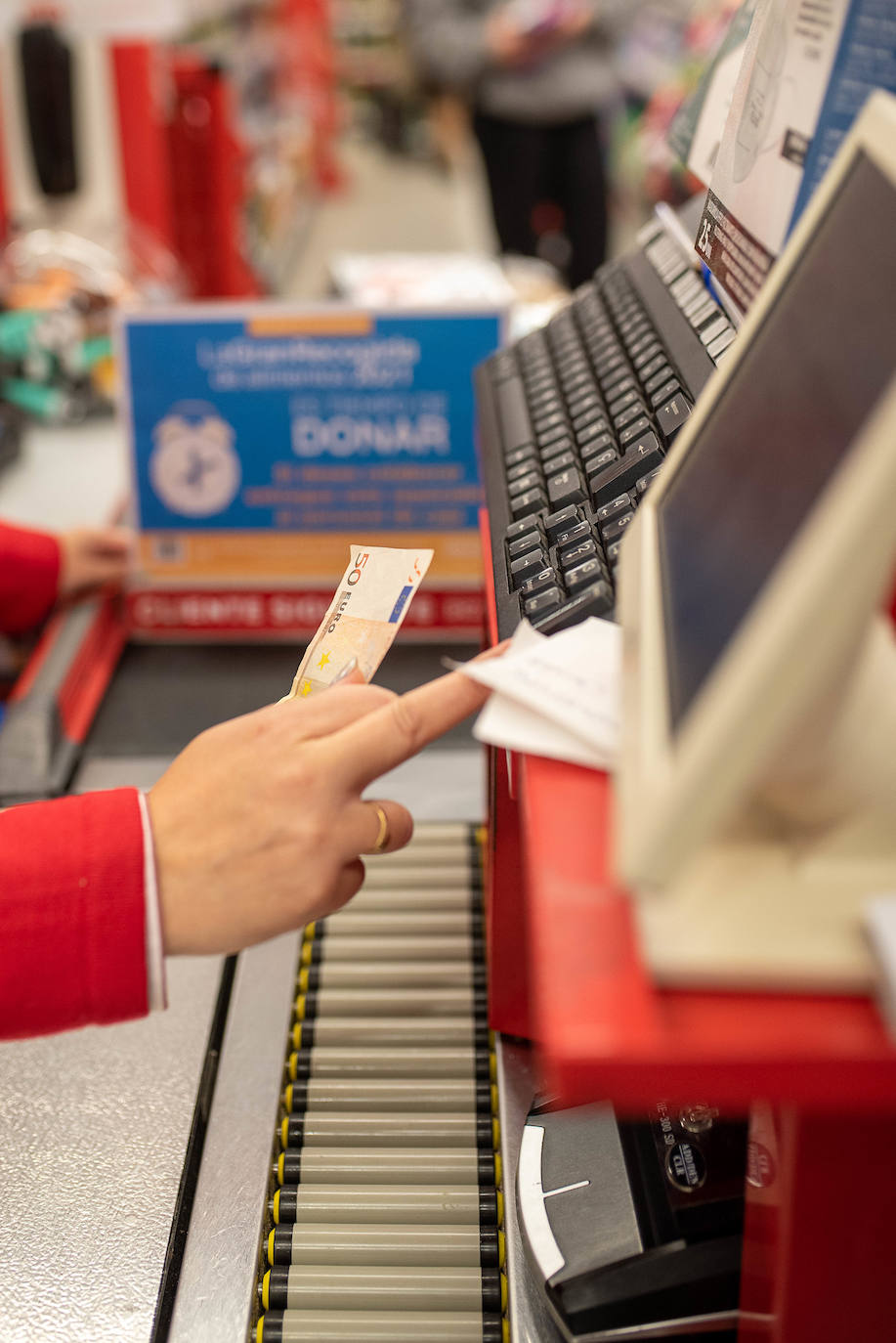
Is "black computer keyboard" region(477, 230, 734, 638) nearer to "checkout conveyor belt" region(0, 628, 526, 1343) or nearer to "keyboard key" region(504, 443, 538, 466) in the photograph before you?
"keyboard key" region(504, 443, 538, 466)

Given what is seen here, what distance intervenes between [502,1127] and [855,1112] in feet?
1.11

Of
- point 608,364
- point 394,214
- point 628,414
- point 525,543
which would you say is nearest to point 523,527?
point 525,543

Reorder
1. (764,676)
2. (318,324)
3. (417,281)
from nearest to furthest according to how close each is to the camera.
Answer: (764,676) < (318,324) < (417,281)

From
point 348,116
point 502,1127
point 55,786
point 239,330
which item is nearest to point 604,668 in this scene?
point 502,1127

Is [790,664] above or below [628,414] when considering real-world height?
below

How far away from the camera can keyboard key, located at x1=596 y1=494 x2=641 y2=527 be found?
65cm

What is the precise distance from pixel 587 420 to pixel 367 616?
10.1 inches

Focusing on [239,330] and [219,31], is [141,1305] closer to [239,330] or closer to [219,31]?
[239,330]

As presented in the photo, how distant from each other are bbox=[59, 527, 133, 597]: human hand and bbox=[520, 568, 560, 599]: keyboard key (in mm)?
810

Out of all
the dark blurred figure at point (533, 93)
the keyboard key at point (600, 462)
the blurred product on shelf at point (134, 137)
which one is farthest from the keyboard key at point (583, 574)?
the dark blurred figure at point (533, 93)

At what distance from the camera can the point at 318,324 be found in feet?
4.14

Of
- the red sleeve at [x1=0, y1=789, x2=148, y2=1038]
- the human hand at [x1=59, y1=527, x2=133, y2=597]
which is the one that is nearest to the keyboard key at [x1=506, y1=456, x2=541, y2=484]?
the red sleeve at [x1=0, y1=789, x2=148, y2=1038]

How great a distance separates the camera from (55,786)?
1.07 metres

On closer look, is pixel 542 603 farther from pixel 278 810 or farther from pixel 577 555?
pixel 278 810
